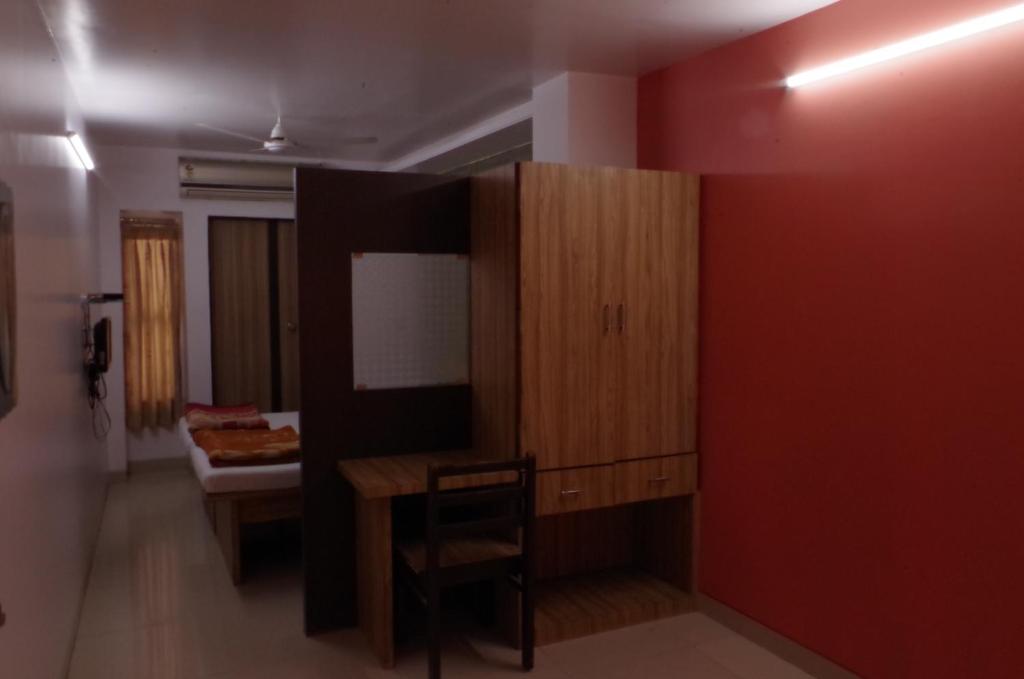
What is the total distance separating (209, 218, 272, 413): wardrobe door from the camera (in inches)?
263

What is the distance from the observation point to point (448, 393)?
12.2 ft

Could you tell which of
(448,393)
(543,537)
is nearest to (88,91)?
(448,393)

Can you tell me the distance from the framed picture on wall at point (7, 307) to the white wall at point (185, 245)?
442 centimetres

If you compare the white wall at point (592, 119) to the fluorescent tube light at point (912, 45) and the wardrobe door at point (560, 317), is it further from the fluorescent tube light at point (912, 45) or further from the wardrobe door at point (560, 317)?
Answer: the fluorescent tube light at point (912, 45)

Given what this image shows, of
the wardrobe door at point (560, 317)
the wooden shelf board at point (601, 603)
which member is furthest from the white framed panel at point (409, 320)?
the wooden shelf board at point (601, 603)

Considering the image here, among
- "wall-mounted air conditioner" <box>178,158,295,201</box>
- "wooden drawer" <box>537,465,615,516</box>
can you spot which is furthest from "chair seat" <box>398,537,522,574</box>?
"wall-mounted air conditioner" <box>178,158,295,201</box>

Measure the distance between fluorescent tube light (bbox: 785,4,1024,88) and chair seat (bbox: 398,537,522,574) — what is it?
7.44 feet

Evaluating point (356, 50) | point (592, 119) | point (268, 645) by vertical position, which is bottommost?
point (268, 645)

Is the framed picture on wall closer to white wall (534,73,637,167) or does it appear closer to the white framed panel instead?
the white framed panel

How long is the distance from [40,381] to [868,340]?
296 cm

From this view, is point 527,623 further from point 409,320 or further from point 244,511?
point 244,511

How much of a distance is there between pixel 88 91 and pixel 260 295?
2659mm

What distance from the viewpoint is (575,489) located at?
3.48 meters

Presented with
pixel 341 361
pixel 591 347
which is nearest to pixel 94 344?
pixel 341 361
